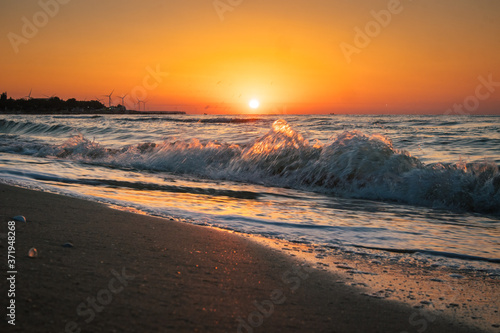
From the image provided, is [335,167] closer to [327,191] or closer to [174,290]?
[327,191]

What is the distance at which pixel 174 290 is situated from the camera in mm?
2215

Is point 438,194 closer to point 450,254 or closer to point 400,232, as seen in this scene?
point 400,232

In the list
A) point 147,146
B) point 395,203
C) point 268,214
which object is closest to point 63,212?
point 268,214

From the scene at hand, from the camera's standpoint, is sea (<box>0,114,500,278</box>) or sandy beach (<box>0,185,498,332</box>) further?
sea (<box>0,114,500,278</box>)

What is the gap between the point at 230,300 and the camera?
2.18m

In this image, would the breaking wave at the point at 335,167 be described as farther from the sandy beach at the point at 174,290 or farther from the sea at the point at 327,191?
the sandy beach at the point at 174,290

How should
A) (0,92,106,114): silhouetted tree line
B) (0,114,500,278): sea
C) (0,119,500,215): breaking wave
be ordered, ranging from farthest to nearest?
(0,92,106,114): silhouetted tree line < (0,119,500,215): breaking wave < (0,114,500,278): sea

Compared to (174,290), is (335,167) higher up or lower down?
higher up

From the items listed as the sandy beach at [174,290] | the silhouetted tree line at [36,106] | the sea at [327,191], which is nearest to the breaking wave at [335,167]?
the sea at [327,191]

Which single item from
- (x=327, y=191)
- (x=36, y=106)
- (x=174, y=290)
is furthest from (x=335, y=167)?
(x=36, y=106)

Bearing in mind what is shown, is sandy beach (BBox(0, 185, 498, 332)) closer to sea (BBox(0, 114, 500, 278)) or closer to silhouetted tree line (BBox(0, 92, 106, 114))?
sea (BBox(0, 114, 500, 278))

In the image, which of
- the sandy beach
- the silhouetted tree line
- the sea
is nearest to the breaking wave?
the sea

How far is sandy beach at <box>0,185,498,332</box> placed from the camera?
72.2 inches

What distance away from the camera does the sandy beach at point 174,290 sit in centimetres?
183
